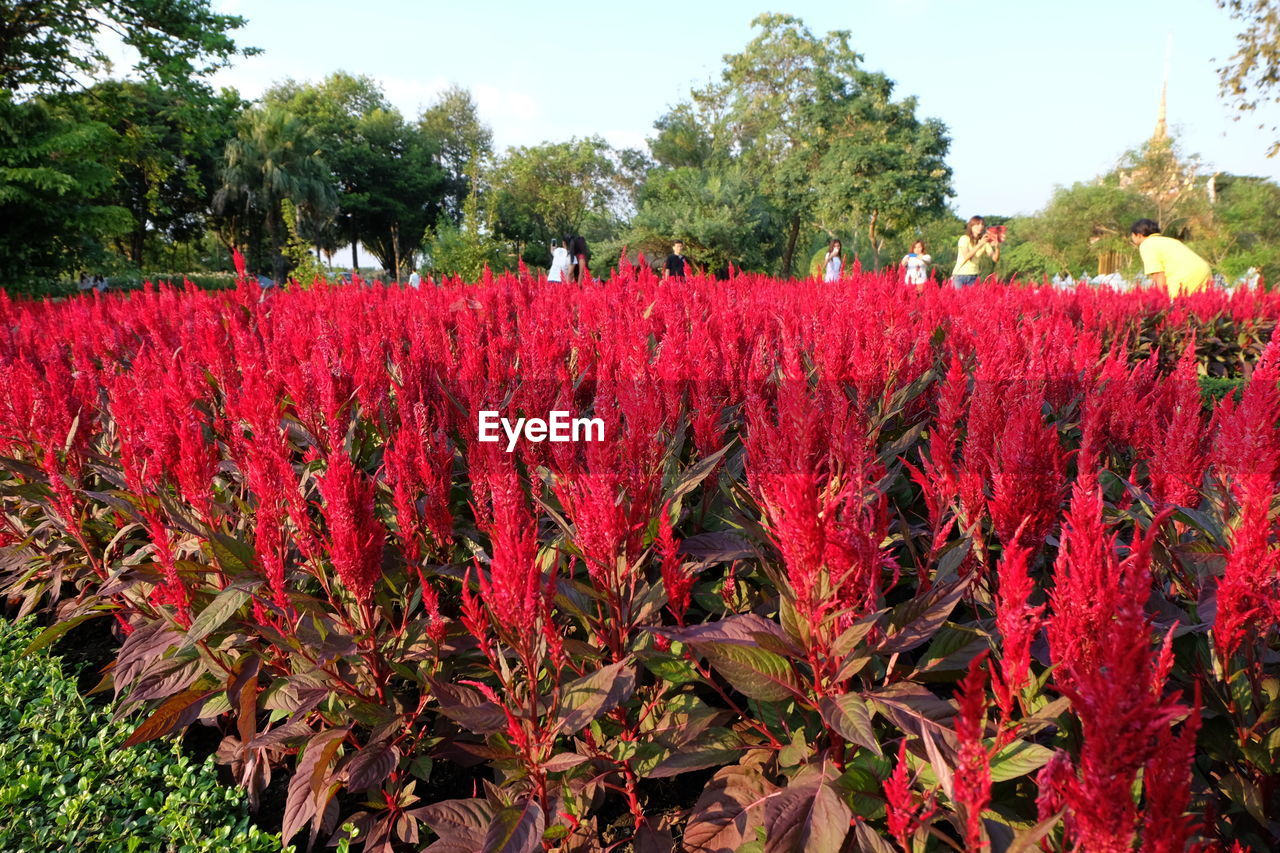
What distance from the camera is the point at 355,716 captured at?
1677 millimetres

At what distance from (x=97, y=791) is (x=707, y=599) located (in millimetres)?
2016

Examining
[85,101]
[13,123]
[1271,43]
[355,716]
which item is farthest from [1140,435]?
[1271,43]

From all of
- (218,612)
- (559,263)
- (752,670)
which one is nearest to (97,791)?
(218,612)

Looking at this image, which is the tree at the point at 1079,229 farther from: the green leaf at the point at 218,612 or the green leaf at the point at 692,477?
the green leaf at the point at 218,612

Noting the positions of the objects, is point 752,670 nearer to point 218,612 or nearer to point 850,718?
point 850,718

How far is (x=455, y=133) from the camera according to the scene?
68125mm

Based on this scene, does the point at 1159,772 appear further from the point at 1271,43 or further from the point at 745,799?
the point at 1271,43

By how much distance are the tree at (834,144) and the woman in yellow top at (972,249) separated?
967 inches

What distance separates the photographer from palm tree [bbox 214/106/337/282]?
42281mm

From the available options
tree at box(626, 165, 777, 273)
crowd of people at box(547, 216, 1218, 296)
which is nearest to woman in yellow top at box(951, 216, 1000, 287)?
crowd of people at box(547, 216, 1218, 296)

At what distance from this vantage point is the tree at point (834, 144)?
3281 centimetres

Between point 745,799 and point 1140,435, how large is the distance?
157 cm

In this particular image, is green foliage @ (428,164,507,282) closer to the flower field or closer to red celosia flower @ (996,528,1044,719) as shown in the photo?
the flower field

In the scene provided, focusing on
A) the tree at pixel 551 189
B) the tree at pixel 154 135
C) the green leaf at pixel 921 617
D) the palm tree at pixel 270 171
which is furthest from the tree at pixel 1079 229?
the green leaf at pixel 921 617
